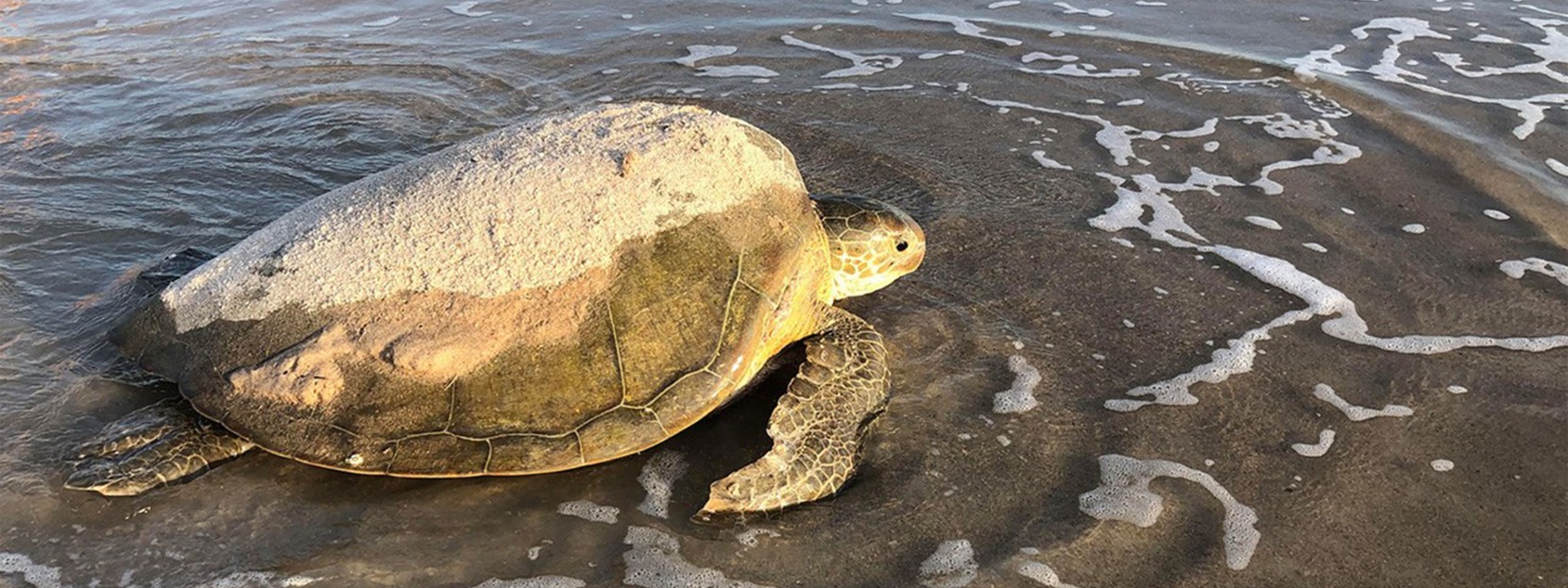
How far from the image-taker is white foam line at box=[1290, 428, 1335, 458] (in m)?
3.29

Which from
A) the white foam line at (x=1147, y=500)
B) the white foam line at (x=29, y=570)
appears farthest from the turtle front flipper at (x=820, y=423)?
the white foam line at (x=29, y=570)

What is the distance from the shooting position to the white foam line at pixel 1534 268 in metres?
4.31

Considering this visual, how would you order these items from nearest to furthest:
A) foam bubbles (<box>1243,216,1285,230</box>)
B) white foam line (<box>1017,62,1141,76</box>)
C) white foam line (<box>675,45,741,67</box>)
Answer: foam bubbles (<box>1243,216,1285,230</box>) → white foam line (<box>1017,62,1141,76</box>) → white foam line (<box>675,45,741,67</box>)

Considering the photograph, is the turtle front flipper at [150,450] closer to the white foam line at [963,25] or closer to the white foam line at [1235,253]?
the white foam line at [1235,253]

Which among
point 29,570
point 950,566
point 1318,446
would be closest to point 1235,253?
point 1318,446

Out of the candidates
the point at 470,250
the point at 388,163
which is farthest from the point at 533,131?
the point at 388,163

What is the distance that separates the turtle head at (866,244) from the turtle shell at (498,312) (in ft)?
1.28

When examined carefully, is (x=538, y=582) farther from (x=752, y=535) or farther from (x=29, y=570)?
(x=29, y=570)

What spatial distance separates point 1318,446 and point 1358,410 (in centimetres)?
35

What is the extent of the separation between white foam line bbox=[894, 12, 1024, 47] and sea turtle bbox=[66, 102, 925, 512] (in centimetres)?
490

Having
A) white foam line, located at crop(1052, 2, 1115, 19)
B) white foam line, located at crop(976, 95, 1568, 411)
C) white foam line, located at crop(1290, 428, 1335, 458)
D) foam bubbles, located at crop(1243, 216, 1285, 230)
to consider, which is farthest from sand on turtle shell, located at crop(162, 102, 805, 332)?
white foam line, located at crop(1052, 2, 1115, 19)

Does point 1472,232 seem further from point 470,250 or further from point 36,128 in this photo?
point 36,128

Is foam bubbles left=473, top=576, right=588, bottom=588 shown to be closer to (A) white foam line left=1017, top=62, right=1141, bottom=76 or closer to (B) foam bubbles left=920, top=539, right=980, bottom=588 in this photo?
(B) foam bubbles left=920, top=539, right=980, bottom=588

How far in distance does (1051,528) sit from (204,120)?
6.22m
